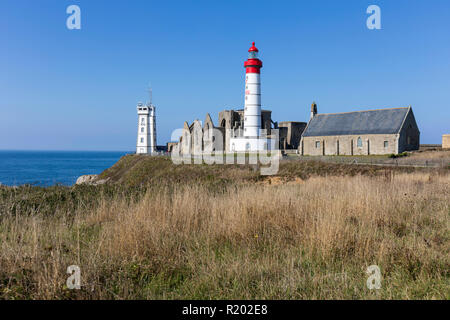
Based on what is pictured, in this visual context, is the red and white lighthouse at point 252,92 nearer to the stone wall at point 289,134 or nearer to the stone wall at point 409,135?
the stone wall at point 289,134

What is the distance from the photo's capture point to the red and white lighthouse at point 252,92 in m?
39.2

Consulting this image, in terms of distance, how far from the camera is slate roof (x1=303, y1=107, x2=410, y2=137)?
36.5 meters

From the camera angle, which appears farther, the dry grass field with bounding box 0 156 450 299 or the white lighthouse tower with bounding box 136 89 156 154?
the white lighthouse tower with bounding box 136 89 156 154

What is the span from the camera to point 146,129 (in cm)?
6544

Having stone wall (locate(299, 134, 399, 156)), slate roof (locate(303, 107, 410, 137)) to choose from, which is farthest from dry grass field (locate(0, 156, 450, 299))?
slate roof (locate(303, 107, 410, 137))

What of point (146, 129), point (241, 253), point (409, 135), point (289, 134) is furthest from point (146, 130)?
point (241, 253)

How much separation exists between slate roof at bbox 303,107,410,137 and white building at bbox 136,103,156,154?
109 feet

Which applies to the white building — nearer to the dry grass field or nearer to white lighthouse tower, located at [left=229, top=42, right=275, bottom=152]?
white lighthouse tower, located at [left=229, top=42, right=275, bottom=152]

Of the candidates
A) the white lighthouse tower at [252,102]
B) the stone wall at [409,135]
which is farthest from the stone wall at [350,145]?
the white lighthouse tower at [252,102]

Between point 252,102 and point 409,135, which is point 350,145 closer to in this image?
point 409,135

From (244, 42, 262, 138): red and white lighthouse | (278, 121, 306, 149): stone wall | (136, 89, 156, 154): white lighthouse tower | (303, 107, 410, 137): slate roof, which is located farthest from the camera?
(136, 89, 156, 154): white lighthouse tower

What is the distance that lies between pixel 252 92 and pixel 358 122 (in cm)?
1362

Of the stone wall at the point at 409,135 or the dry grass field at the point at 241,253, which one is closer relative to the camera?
the dry grass field at the point at 241,253

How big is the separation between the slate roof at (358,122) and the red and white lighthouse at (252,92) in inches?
333
